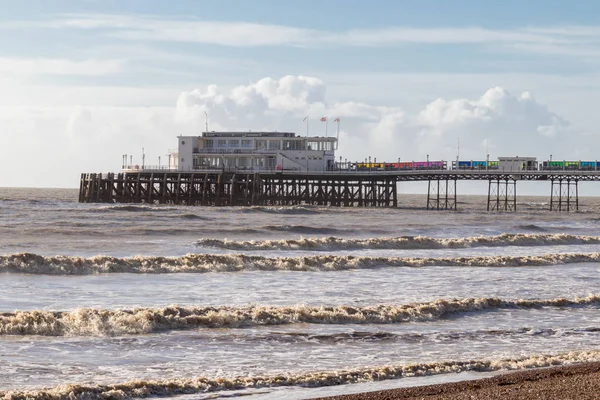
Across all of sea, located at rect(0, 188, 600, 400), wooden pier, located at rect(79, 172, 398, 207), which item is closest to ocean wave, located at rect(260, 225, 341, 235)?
sea, located at rect(0, 188, 600, 400)

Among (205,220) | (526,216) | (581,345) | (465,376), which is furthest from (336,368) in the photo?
(526,216)

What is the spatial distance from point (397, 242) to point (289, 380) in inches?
1227

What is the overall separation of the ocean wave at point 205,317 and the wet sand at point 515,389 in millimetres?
6235

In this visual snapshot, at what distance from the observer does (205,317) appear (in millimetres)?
19062

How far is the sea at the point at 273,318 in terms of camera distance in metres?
14.2

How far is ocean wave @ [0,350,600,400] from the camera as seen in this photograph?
42.2ft

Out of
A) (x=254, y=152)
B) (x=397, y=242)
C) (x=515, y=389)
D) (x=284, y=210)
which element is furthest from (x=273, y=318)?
(x=254, y=152)

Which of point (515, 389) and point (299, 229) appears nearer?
point (515, 389)

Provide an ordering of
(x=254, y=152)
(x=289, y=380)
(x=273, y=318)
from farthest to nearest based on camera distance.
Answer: (x=254, y=152) → (x=273, y=318) → (x=289, y=380)

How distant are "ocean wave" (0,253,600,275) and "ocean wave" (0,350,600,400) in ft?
51.8

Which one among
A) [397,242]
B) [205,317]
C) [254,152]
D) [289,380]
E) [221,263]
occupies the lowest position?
[397,242]

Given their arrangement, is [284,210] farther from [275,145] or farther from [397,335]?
[397,335]

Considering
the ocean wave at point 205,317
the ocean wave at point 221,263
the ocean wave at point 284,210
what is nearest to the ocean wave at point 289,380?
the ocean wave at point 205,317

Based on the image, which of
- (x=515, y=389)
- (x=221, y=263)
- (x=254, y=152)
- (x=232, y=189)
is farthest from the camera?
(x=254, y=152)
